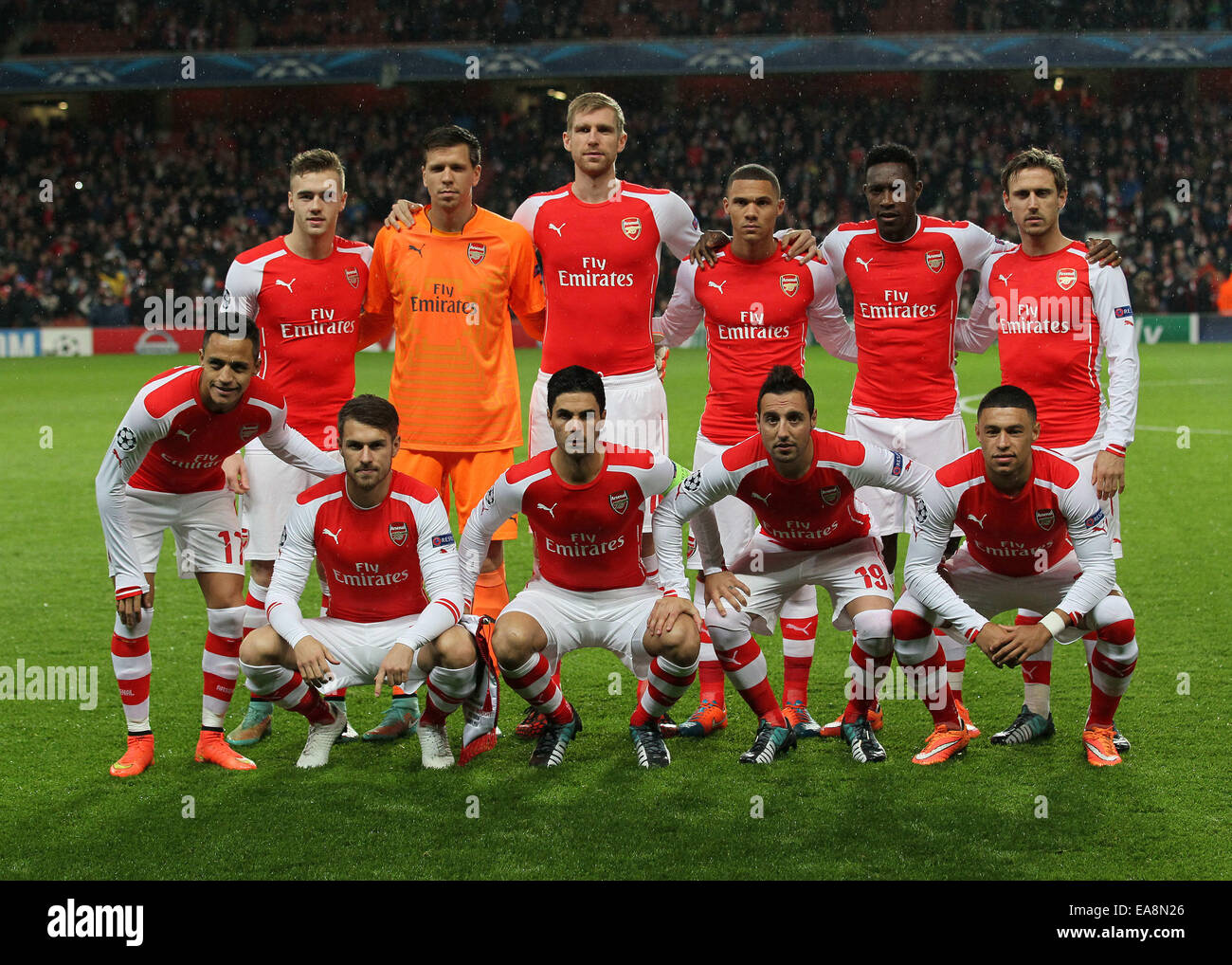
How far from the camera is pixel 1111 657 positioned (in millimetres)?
4832

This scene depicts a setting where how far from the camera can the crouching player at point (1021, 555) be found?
470 cm

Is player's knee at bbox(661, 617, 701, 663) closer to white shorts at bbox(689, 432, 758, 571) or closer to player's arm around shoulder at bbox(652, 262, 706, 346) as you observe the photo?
white shorts at bbox(689, 432, 758, 571)

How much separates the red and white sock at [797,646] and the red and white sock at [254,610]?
2.10m

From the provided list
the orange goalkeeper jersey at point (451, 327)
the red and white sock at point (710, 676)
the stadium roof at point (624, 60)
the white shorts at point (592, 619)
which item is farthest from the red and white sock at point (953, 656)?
the stadium roof at point (624, 60)

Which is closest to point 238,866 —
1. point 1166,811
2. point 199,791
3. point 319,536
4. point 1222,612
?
point 199,791

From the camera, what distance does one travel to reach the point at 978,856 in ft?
13.1

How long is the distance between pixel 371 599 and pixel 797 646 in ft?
5.64

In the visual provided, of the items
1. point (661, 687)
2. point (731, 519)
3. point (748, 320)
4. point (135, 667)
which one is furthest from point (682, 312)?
point (135, 667)

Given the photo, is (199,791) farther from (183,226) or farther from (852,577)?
(183,226)

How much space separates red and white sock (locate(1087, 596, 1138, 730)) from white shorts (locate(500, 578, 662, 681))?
5.30 feet

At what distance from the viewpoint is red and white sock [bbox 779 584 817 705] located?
540 centimetres

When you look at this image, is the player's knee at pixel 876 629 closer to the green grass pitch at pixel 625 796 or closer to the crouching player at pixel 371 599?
the green grass pitch at pixel 625 796

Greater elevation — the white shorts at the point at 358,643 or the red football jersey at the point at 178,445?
the red football jersey at the point at 178,445

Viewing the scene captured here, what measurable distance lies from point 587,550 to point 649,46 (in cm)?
2591
